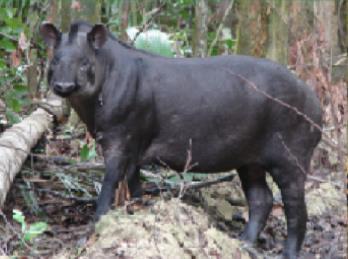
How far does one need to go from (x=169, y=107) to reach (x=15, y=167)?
1618 millimetres

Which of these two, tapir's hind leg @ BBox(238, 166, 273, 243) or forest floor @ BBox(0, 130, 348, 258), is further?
tapir's hind leg @ BBox(238, 166, 273, 243)

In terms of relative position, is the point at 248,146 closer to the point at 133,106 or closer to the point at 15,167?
the point at 133,106

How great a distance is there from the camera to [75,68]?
655 centimetres

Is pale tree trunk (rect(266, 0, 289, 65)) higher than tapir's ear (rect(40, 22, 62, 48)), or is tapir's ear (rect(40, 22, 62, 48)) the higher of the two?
pale tree trunk (rect(266, 0, 289, 65))

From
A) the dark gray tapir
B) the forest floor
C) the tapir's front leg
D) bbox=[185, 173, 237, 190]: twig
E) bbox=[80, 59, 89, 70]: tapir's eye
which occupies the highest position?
bbox=[80, 59, 89, 70]: tapir's eye

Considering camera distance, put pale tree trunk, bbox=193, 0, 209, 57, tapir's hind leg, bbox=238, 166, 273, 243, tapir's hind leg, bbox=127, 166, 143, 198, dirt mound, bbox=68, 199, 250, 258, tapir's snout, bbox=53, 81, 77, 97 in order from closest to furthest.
Result: dirt mound, bbox=68, 199, 250, 258 < tapir's snout, bbox=53, 81, 77, 97 < tapir's hind leg, bbox=127, 166, 143, 198 < tapir's hind leg, bbox=238, 166, 273, 243 < pale tree trunk, bbox=193, 0, 209, 57

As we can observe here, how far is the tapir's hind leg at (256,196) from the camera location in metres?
7.75

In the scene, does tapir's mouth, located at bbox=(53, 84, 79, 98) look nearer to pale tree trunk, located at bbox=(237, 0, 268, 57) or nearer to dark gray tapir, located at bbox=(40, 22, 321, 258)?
dark gray tapir, located at bbox=(40, 22, 321, 258)

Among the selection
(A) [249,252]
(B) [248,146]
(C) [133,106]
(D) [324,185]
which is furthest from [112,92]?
(D) [324,185]

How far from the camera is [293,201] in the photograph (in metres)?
7.37

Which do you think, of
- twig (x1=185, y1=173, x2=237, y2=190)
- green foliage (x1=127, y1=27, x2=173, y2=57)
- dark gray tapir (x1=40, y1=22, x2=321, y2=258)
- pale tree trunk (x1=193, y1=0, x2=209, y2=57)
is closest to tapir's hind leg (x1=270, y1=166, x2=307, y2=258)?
dark gray tapir (x1=40, y1=22, x2=321, y2=258)

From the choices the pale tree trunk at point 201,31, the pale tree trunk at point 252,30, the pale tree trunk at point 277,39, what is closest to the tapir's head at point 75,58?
the pale tree trunk at point 252,30

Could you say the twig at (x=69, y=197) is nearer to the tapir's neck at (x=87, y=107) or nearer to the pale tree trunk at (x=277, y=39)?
the tapir's neck at (x=87, y=107)

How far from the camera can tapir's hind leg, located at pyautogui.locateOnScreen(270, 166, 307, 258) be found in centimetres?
733
